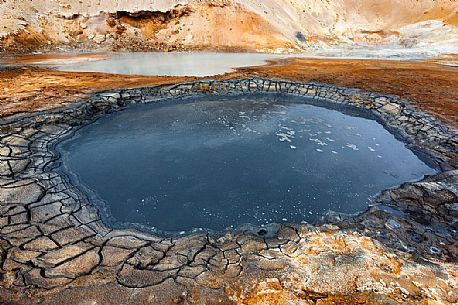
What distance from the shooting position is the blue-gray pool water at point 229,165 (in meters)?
5.42

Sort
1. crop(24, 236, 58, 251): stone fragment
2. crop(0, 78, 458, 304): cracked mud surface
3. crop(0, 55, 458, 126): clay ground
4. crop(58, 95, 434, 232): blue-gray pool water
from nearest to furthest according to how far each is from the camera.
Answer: crop(0, 78, 458, 304): cracked mud surface → crop(24, 236, 58, 251): stone fragment → crop(58, 95, 434, 232): blue-gray pool water → crop(0, 55, 458, 126): clay ground

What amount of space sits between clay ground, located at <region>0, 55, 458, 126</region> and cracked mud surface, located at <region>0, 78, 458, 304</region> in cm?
347

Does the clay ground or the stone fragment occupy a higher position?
the clay ground

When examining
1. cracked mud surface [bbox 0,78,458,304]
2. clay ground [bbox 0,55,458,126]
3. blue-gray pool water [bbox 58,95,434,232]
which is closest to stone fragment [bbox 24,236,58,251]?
cracked mud surface [bbox 0,78,458,304]

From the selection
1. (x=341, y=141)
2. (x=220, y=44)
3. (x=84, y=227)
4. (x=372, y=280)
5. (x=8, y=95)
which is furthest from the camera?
(x=220, y=44)

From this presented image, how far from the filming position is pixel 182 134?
27.8 ft

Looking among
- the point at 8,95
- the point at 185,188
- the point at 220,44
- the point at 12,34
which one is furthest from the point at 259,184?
the point at 12,34

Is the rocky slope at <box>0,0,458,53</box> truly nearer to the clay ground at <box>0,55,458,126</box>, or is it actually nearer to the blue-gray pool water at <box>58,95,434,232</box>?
the clay ground at <box>0,55,458,126</box>

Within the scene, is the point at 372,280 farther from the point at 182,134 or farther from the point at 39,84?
the point at 39,84

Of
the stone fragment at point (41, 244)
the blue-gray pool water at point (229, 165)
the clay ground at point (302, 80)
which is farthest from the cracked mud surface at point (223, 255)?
the clay ground at point (302, 80)

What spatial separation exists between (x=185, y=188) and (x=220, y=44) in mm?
21272

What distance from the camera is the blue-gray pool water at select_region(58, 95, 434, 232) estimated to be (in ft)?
17.8

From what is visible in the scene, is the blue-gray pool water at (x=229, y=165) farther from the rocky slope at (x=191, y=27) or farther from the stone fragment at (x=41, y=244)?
the rocky slope at (x=191, y=27)

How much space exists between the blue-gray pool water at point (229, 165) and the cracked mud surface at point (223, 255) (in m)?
0.46
